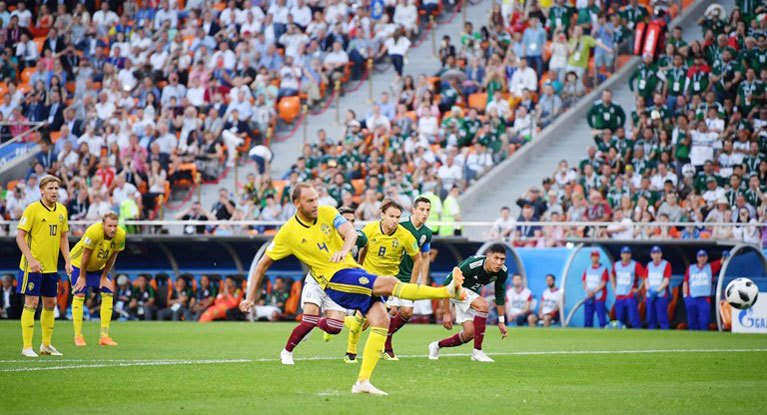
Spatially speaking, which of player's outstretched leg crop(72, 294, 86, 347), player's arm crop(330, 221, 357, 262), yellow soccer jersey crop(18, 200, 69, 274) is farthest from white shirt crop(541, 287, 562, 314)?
player's arm crop(330, 221, 357, 262)

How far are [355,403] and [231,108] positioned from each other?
905 inches

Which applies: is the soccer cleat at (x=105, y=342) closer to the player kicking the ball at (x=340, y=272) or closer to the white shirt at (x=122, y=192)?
the player kicking the ball at (x=340, y=272)

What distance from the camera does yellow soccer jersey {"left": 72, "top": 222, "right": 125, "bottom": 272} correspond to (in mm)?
16125

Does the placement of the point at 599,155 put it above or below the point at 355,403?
above

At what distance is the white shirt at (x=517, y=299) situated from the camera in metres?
24.3

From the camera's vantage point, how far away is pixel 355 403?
30.5ft

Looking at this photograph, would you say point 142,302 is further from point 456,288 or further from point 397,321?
point 456,288

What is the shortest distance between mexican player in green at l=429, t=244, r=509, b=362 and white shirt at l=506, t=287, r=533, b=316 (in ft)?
32.0

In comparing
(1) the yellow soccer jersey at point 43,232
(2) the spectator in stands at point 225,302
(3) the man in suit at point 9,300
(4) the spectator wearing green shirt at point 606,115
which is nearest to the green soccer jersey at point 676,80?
(4) the spectator wearing green shirt at point 606,115

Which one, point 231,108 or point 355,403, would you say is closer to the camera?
point 355,403

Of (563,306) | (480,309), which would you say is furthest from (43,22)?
(480,309)

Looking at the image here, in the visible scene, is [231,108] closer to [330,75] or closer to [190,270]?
[330,75]

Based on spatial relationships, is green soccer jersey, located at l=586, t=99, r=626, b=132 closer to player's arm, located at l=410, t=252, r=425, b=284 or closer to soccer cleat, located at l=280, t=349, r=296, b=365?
player's arm, located at l=410, t=252, r=425, b=284

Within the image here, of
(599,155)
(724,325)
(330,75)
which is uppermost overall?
(330,75)
